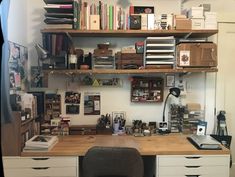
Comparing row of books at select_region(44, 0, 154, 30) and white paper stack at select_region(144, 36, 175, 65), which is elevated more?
row of books at select_region(44, 0, 154, 30)

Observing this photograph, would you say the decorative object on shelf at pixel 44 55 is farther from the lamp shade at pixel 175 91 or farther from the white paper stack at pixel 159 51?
the lamp shade at pixel 175 91

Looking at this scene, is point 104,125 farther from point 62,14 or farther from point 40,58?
point 62,14

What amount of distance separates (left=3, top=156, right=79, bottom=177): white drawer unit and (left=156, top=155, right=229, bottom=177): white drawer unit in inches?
28.0

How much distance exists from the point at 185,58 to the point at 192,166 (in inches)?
39.3

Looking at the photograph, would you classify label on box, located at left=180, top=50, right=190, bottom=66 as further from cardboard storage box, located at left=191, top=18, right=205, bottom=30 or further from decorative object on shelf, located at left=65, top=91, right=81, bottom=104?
decorative object on shelf, located at left=65, top=91, right=81, bottom=104

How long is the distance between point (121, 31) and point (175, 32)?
1.72 ft

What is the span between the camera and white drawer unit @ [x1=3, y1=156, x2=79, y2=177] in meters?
2.25

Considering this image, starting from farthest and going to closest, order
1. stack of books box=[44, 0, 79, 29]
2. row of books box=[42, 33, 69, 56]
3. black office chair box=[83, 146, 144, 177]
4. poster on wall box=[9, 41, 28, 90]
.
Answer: row of books box=[42, 33, 69, 56]
stack of books box=[44, 0, 79, 29]
poster on wall box=[9, 41, 28, 90]
black office chair box=[83, 146, 144, 177]

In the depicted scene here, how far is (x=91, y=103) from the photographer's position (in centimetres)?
299

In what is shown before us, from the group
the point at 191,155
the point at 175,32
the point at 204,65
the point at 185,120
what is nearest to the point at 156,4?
the point at 175,32

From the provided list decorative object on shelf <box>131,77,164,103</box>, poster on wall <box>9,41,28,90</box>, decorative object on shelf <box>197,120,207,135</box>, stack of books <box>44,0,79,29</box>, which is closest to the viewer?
poster on wall <box>9,41,28,90</box>

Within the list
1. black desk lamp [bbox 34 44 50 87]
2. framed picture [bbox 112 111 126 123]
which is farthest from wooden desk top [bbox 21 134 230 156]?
black desk lamp [bbox 34 44 50 87]

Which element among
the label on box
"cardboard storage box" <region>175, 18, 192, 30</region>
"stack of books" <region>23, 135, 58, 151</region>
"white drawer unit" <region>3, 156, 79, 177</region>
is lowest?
"white drawer unit" <region>3, 156, 79, 177</region>

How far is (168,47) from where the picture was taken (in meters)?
2.71
